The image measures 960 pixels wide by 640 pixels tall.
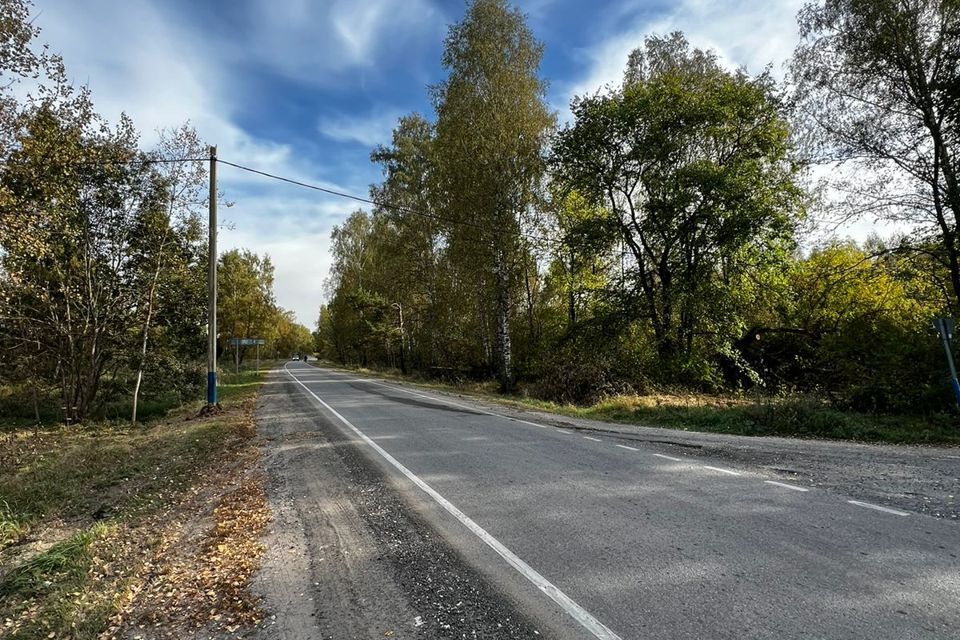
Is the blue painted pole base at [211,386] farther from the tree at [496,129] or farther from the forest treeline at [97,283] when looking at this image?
the tree at [496,129]

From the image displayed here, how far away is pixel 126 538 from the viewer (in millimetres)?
4695

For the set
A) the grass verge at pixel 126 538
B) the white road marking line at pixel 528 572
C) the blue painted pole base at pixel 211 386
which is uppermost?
the blue painted pole base at pixel 211 386

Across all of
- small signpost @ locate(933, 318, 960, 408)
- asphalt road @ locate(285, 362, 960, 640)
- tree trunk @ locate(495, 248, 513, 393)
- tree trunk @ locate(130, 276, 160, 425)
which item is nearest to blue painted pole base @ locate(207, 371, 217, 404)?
tree trunk @ locate(130, 276, 160, 425)

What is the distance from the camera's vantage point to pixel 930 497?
5.32 meters

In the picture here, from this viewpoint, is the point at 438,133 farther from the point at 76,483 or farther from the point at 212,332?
the point at 76,483

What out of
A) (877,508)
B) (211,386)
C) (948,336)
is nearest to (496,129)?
(211,386)

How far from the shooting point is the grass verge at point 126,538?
3264 mm

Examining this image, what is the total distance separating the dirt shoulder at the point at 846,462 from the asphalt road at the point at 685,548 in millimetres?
409

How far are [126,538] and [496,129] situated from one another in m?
19.8

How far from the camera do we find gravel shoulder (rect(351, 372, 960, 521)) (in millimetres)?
5395

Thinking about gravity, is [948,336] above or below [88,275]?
below

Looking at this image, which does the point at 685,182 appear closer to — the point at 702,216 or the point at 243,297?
the point at 702,216

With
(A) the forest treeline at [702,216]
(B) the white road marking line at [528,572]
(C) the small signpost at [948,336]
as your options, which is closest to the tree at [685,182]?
(A) the forest treeline at [702,216]

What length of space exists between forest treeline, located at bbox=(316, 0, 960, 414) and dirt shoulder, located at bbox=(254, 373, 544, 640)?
40.6 ft
